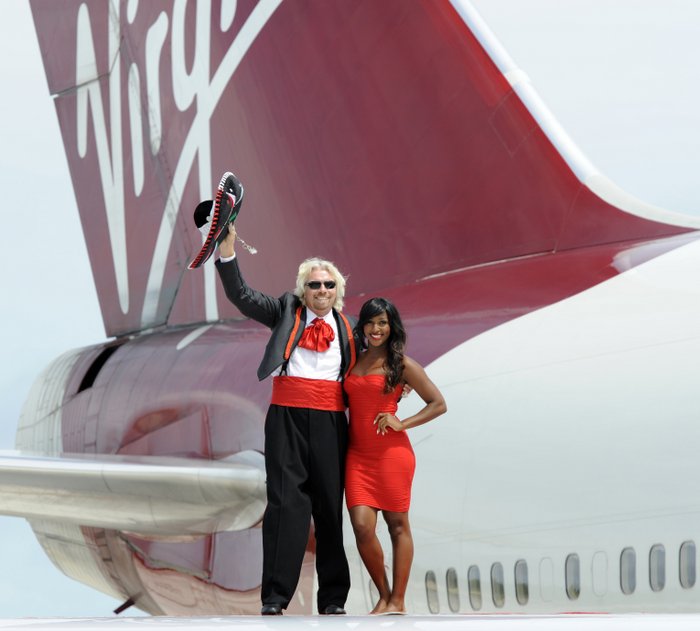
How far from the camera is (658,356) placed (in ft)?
13.1

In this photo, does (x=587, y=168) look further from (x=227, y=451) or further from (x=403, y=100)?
(x=227, y=451)

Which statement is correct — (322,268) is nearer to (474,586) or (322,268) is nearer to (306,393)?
(306,393)

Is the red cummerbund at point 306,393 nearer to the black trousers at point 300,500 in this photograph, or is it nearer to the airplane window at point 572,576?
the black trousers at point 300,500

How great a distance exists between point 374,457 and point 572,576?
851 millimetres

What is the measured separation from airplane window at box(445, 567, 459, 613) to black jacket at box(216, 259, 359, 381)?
1.07m

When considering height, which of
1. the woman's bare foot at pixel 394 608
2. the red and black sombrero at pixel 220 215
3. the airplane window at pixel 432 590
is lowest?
the airplane window at pixel 432 590

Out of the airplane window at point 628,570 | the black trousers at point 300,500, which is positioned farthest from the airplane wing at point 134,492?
the airplane window at point 628,570

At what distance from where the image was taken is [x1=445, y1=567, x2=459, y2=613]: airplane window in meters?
4.26

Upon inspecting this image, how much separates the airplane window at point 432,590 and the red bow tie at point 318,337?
1.20m

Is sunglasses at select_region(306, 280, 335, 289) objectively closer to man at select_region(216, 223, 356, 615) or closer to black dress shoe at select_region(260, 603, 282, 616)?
man at select_region(216, 223, 356, 615)

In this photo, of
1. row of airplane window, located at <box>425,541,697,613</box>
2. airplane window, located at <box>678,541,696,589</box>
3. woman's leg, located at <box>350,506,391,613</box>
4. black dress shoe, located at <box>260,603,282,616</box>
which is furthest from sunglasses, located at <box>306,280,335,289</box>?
airplane window, located at <box>678,541,696,589</box>

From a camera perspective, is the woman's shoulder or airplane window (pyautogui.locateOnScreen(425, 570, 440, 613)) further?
airplane window (pyautogui.locateOnScreen(425, 570, 440, 613))

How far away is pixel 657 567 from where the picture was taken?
3.67 metres

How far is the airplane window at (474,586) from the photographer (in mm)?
4188
